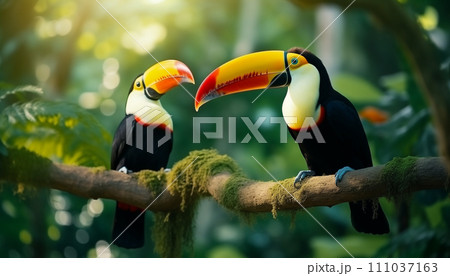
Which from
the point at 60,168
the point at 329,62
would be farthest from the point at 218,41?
the point at 60,168

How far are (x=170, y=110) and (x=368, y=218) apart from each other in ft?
4.33

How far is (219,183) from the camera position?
10.1 ft

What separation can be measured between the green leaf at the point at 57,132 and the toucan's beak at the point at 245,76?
0.67 meters

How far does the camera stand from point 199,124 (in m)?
4.24

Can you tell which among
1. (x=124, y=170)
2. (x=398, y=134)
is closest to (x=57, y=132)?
(x=124, y=170)

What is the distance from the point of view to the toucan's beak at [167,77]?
363 centimetres

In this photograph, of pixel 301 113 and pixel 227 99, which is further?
pixel 227 99

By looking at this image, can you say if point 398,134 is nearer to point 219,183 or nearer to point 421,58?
A: point 421,58

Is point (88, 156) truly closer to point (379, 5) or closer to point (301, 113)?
point (301, 113)

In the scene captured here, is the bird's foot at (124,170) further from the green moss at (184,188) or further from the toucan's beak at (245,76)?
the toucan's beak at (245,76)

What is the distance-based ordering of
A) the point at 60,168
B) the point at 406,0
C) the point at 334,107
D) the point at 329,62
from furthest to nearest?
the point at 329,62 → the point at 406,0 → the point at 60,168 → the point at 334,107

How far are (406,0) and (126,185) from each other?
227 cm

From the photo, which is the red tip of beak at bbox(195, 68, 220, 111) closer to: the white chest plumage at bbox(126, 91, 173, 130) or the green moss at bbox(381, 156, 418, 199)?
the white chest plumage at bbox(126, 91, 173, 130)

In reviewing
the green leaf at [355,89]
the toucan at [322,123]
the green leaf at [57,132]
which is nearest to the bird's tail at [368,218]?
the toucan at [322,123]
